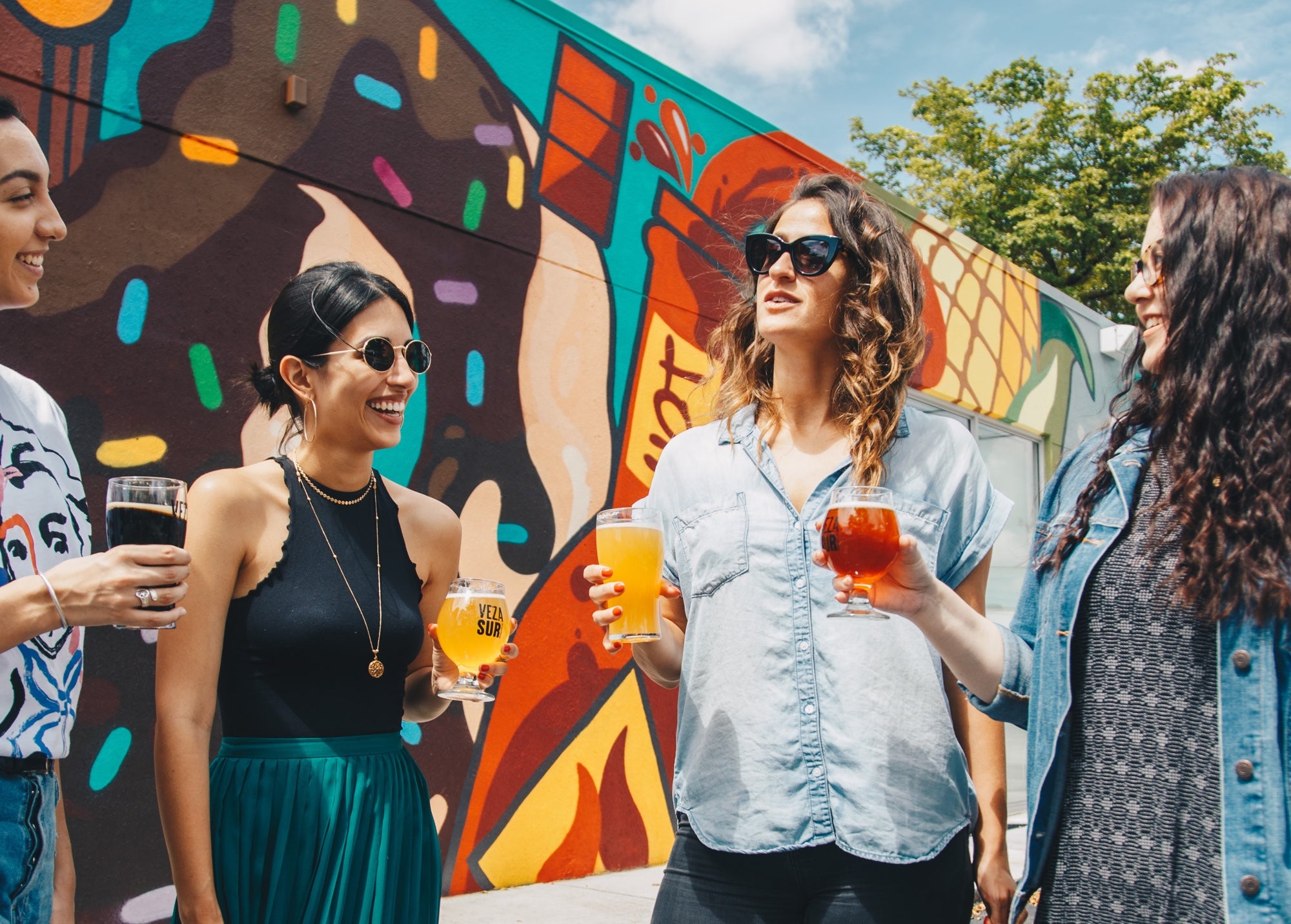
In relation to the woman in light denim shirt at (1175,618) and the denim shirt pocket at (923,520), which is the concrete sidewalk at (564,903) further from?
the woman in light denim shirt at (1175,618)

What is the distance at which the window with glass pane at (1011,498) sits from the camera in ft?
28.3

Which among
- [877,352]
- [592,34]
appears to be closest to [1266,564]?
[877,352]

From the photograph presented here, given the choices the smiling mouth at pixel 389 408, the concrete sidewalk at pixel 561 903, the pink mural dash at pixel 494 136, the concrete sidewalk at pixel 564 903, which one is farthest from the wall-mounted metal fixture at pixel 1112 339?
the smiling mouth at pixel 389 408

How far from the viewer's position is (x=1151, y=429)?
1.67m

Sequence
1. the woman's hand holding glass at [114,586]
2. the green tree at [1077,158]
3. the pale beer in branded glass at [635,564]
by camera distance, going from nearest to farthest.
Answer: the woman's hand holding glass at [114,586] → the pale beer in branded glass at [635,564] → the green tree at [1077,158]

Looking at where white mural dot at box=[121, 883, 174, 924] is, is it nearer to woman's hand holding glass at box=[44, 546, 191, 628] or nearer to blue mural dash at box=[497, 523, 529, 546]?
blue mural dash at box=[497, 523, 529, 546]

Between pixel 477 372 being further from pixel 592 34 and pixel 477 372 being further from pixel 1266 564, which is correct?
pixel 1266 564

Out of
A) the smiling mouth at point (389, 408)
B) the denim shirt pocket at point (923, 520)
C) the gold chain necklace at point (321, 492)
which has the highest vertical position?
the smiling mouth at point (389, 408)

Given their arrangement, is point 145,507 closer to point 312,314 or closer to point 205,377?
point 312,314

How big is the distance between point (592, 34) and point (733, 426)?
400 centimetres

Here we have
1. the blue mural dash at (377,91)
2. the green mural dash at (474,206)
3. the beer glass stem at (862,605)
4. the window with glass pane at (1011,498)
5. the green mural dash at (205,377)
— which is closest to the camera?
the beer glass stem at (862,605)

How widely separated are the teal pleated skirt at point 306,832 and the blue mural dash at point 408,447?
2.37 metres

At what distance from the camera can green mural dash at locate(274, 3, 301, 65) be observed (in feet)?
13.6

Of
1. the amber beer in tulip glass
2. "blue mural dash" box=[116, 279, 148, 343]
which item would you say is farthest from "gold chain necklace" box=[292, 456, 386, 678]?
"blue mural dash" box=[116, 279, 148, 343]
